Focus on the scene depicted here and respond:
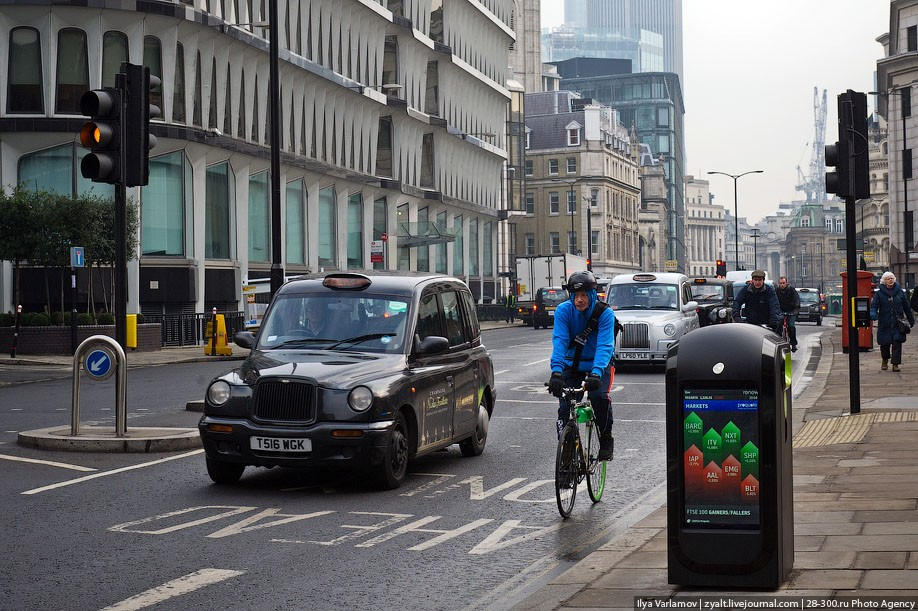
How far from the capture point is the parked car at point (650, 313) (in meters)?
24.4

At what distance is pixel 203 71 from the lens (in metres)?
44.8

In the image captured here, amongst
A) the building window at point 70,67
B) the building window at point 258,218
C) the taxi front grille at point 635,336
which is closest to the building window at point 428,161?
the building window at point 258,218

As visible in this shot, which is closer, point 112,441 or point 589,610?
point 589,610

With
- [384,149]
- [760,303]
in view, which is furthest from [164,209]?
[760,303]

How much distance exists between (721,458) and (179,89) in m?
39.8

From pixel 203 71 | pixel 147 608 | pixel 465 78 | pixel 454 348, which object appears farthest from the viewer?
pixel 465 78

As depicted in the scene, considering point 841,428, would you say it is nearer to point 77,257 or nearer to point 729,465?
point 729,465

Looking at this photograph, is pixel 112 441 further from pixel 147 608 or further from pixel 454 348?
pixel 147 608

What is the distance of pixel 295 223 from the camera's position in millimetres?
53438

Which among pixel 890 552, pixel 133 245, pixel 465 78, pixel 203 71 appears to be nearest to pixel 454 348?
pixel 890 552

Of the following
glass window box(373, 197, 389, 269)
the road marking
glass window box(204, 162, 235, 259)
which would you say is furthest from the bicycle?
glass window box(373, 197, 389, 269)

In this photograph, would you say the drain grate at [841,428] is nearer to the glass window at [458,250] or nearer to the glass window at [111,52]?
the glass window at [111,52]

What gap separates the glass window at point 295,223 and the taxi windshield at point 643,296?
2796 centimetres

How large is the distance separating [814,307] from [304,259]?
23420 millimetres
